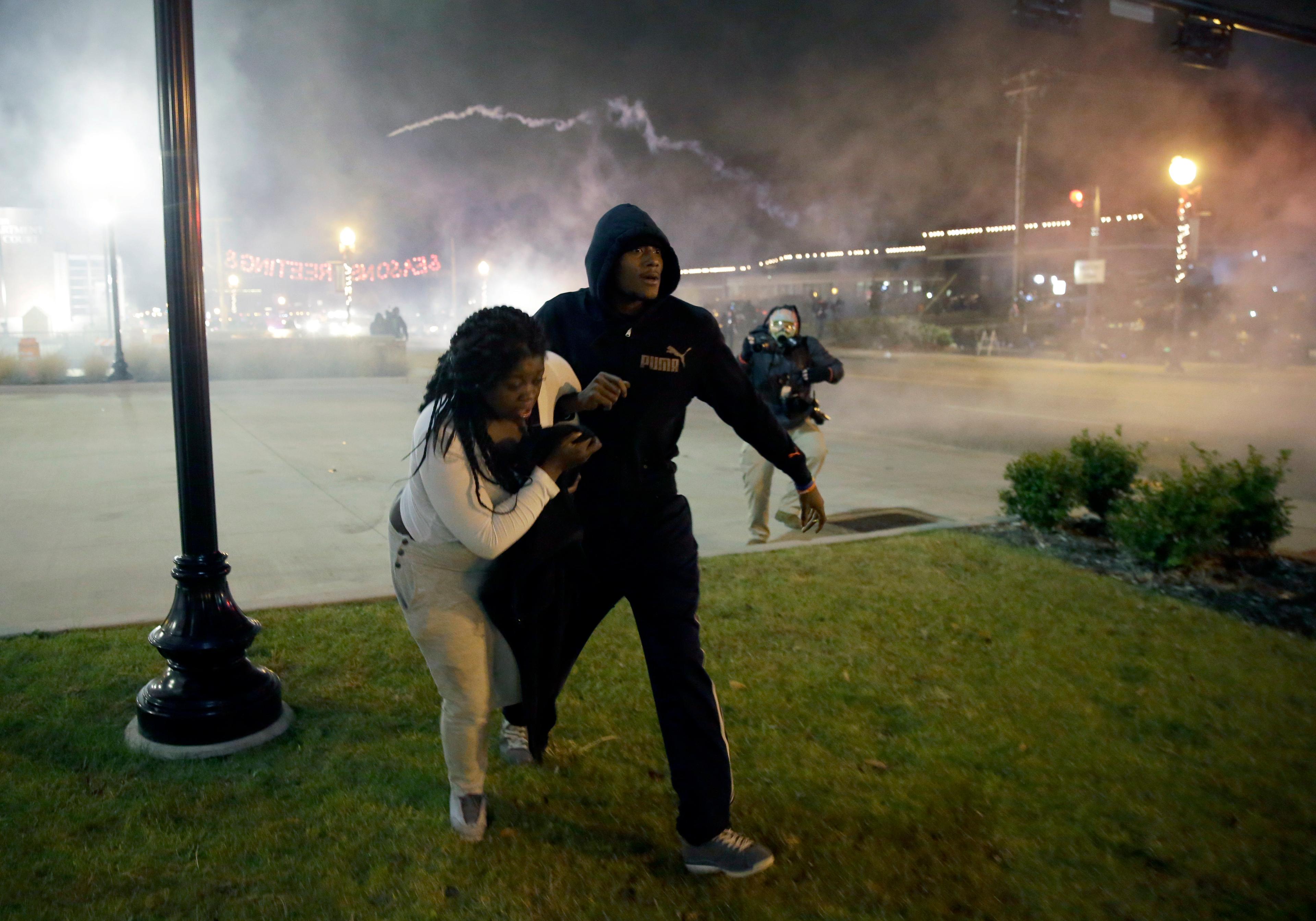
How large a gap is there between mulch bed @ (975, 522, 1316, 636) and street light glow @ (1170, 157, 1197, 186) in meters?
15.5

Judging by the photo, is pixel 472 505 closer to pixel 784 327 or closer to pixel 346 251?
pixel 784 327

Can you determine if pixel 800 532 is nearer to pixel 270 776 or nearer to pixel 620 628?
pixel 620 628

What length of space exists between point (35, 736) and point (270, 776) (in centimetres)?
91

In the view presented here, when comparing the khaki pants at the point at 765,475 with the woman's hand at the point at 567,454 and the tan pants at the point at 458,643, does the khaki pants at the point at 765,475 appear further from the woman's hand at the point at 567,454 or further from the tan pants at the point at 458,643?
the woman's hand at the point at 567,454

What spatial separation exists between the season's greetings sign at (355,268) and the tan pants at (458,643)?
38198mm

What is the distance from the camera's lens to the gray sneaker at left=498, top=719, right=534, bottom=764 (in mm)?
Result: 3383

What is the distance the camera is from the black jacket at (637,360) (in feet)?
9.30

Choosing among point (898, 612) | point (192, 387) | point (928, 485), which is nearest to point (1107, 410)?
point (928, 485)

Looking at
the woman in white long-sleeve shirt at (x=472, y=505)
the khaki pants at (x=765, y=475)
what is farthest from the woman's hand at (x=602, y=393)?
the khaki pants at (x=765, y=475)

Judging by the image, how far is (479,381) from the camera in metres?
2.52

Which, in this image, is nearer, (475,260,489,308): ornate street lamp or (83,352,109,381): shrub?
(83,352,109,381): shrub

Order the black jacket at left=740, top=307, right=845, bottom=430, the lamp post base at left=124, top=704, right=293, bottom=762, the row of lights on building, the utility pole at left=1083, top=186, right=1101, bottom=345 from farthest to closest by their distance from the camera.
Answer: the row of lights on building, the utility pole at left=1083, top=186, right=1101, bottom=345, the black jacket at left=740, top=307, right=845, bottom=430, the lamp post base at left=124, top=704, right=293, bottom=762

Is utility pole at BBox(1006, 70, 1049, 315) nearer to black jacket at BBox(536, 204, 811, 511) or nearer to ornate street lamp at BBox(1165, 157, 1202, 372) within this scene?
ornate street lamp at BBox(1165, 157, 1202, 372)

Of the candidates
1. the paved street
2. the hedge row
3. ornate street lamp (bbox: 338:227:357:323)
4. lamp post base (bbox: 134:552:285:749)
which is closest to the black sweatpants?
lamp post base (bbox: 134:552:285:749)
